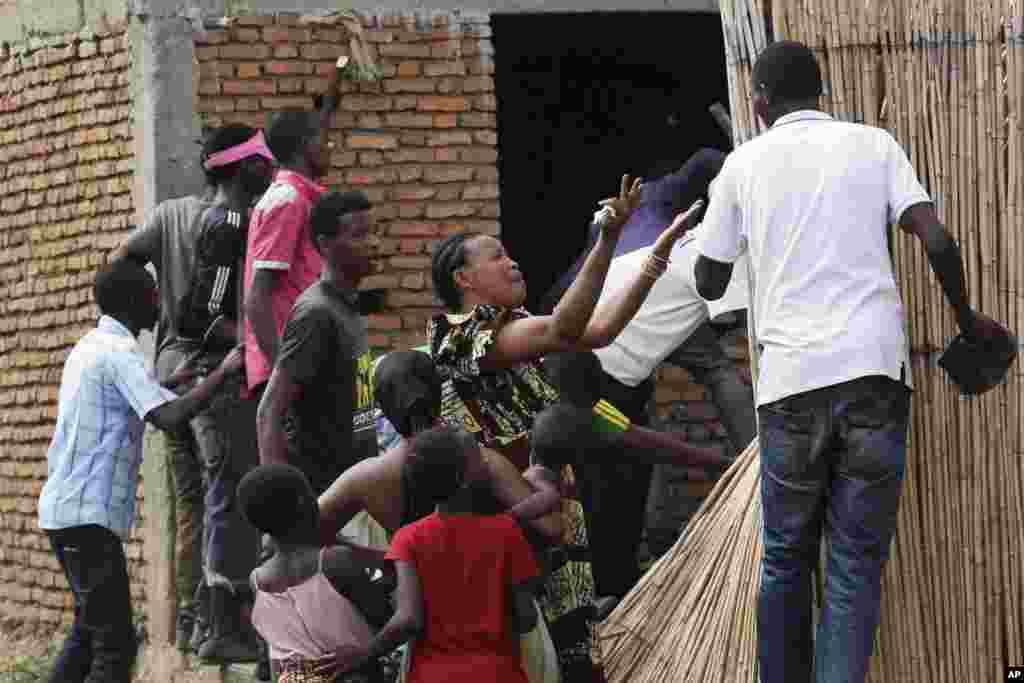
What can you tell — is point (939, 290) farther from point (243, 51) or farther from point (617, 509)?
point (243, 51)

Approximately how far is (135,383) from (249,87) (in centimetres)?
228

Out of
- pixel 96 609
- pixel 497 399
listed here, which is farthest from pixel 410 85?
pixel 497 399

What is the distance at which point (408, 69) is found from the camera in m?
9.20

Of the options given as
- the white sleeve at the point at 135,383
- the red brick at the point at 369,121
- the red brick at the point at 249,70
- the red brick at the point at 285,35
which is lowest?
the white sleeve at the point at 135,383

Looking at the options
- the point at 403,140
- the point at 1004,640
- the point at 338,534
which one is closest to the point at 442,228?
the point at 403,140

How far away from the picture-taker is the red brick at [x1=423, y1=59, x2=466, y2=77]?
30.3 ft

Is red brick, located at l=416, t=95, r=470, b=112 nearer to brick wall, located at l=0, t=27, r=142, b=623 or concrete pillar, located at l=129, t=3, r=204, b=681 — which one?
concrete pillar, located at l=129, t=3, r=204, b=681

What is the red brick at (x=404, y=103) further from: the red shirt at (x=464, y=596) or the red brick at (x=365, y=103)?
the red shirt at (x=464, y=596)

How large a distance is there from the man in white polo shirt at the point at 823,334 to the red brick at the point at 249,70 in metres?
3.68

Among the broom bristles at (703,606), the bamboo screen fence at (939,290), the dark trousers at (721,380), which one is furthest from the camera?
the dark trousers at (721,380)

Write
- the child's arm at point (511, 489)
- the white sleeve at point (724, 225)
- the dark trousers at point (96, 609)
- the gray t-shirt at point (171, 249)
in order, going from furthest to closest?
the gray t-shirt at point (171, 249) → the dark trousers at point (96, 609) → the white sleeve at point (724, 225) → the child's arm at point (511, 489)

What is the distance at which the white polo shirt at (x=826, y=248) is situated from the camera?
17.9 ft

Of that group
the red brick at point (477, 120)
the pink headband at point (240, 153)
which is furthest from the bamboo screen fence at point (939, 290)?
the red brick at point (477, 120)

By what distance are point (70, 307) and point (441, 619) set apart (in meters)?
4.52
